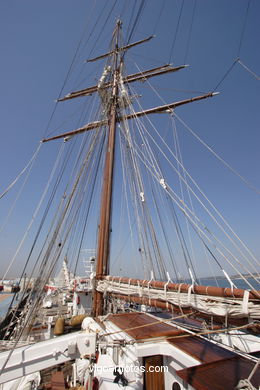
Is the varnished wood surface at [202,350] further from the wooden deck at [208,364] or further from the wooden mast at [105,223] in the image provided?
the wooden mast at [105,223]

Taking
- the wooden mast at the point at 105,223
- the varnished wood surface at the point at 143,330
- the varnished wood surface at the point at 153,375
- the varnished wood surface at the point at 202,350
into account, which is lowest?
the varnished wood surface at the point at 153,375

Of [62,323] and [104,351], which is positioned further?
[62,323]

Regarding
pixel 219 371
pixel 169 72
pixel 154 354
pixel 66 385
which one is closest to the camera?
pixel 219 371

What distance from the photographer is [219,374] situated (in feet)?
7.93

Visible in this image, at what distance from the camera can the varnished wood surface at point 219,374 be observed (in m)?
2.18

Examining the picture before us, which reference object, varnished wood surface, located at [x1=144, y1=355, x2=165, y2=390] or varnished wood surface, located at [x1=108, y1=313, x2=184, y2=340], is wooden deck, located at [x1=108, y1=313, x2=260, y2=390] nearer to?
varnished wood surface, located at [x1=108, y1=313, x2=184, y2=340]

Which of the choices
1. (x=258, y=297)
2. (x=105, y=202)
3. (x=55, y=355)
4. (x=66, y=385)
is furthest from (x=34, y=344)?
(x=105, y=202)

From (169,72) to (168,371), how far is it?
13.8 meters

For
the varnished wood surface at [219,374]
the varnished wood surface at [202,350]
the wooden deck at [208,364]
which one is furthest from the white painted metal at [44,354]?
the varnished wood surface at [202,350]

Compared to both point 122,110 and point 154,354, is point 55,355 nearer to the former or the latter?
point 154,354

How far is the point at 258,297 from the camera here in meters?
1.98

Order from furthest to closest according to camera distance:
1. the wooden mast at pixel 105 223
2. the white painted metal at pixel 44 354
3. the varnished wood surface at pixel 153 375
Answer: the wooden mast at pixel 105 223
the varnished wood surface at pixel 153 375
the white painted metal at pixel 44 354

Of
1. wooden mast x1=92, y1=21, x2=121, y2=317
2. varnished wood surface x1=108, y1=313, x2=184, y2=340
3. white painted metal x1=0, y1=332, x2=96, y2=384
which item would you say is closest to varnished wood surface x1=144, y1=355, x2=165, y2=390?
varnished wood surface x1=108, y1=313, x2=184, y2=340

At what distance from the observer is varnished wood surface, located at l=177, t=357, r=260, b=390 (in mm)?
2180
